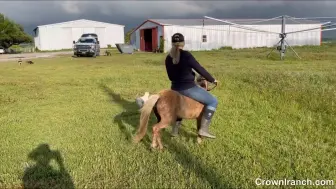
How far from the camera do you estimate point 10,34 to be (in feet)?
179

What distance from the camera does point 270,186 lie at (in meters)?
3.80

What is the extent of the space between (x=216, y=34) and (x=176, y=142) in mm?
32762

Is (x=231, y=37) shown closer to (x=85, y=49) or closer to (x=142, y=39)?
(x=142, y=39)

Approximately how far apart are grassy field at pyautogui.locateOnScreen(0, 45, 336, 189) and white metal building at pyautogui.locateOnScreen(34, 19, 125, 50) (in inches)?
1864

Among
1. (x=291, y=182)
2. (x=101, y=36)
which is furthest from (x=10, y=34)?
(x=291, y=182)

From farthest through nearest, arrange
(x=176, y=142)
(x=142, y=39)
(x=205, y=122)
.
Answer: (x=142, y=39) → (x=176, y=142) → (x=205, y=122)

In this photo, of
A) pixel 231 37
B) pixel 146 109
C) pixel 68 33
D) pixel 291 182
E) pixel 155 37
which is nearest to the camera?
pixel 291 182

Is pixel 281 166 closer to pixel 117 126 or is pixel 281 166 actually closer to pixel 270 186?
pixel 270 186

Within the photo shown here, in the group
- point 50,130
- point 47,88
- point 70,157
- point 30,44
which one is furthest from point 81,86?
point 30,44

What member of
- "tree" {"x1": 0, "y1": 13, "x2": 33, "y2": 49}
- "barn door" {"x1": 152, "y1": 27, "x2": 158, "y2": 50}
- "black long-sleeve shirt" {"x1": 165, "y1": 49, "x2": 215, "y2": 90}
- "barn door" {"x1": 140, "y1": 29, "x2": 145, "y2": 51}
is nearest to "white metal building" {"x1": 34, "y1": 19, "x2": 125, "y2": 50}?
"tree" {"x1": 0, "y1": 13, "x2": 33, "y2": 49}

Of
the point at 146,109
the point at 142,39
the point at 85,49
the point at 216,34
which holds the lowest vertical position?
the point at 146,109

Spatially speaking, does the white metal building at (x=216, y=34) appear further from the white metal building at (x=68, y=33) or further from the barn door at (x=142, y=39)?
the white metal building at (x=68, y=33)

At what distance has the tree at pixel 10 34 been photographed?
53219 millimetres

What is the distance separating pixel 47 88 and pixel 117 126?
19.8 ft
